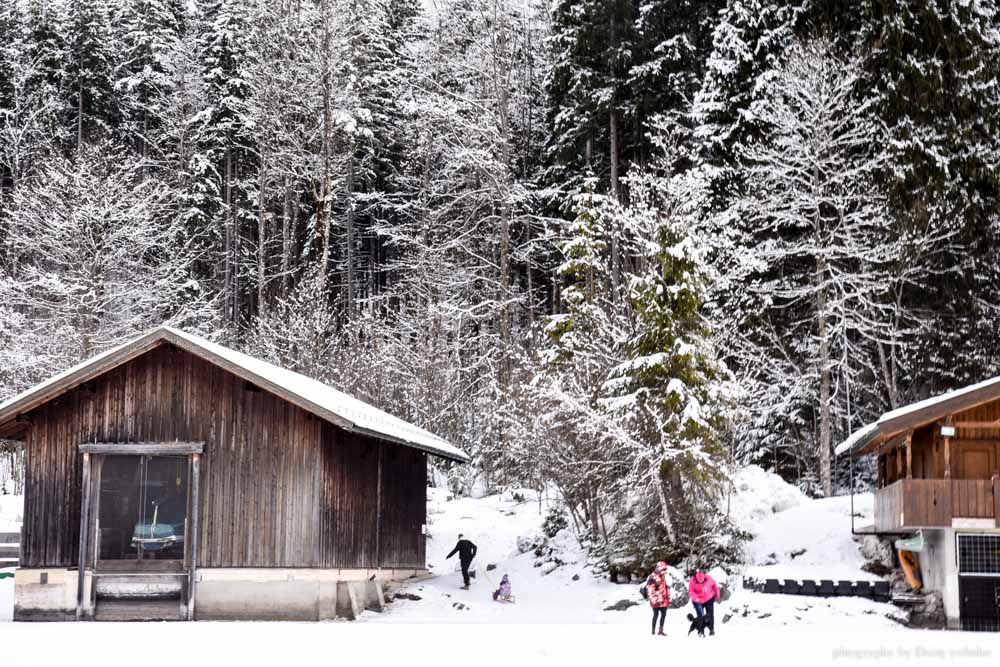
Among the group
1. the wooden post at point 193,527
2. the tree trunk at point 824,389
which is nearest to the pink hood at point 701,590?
the wooden post at point 193,527

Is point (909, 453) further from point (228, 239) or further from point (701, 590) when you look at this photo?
point (228, 239)

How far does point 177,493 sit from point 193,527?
828 millimetres

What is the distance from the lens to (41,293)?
44.4 meters

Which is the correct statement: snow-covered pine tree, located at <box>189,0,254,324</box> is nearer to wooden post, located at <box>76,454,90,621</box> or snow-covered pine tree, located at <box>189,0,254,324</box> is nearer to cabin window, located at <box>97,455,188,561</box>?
cabin window, located at <box>97,455,188,561</box>

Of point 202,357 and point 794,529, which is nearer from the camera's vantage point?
point 202,357

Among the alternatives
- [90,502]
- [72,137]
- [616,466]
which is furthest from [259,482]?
[72,137]

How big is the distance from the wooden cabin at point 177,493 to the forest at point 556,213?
9123 mm

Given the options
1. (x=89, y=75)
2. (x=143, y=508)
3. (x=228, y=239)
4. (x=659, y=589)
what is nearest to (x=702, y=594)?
(x=659, y=589)

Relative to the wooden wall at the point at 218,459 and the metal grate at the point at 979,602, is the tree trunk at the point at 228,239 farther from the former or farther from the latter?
the metal grate at the point at 979,602

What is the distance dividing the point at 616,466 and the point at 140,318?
21622 millimetres

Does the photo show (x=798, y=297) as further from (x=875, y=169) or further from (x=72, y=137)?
(x=72, y=137)

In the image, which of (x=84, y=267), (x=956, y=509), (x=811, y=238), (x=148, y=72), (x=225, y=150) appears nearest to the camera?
(x=956, y=509)

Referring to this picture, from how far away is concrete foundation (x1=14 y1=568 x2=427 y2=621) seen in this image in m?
22.9

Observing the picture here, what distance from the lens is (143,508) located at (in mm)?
23406
